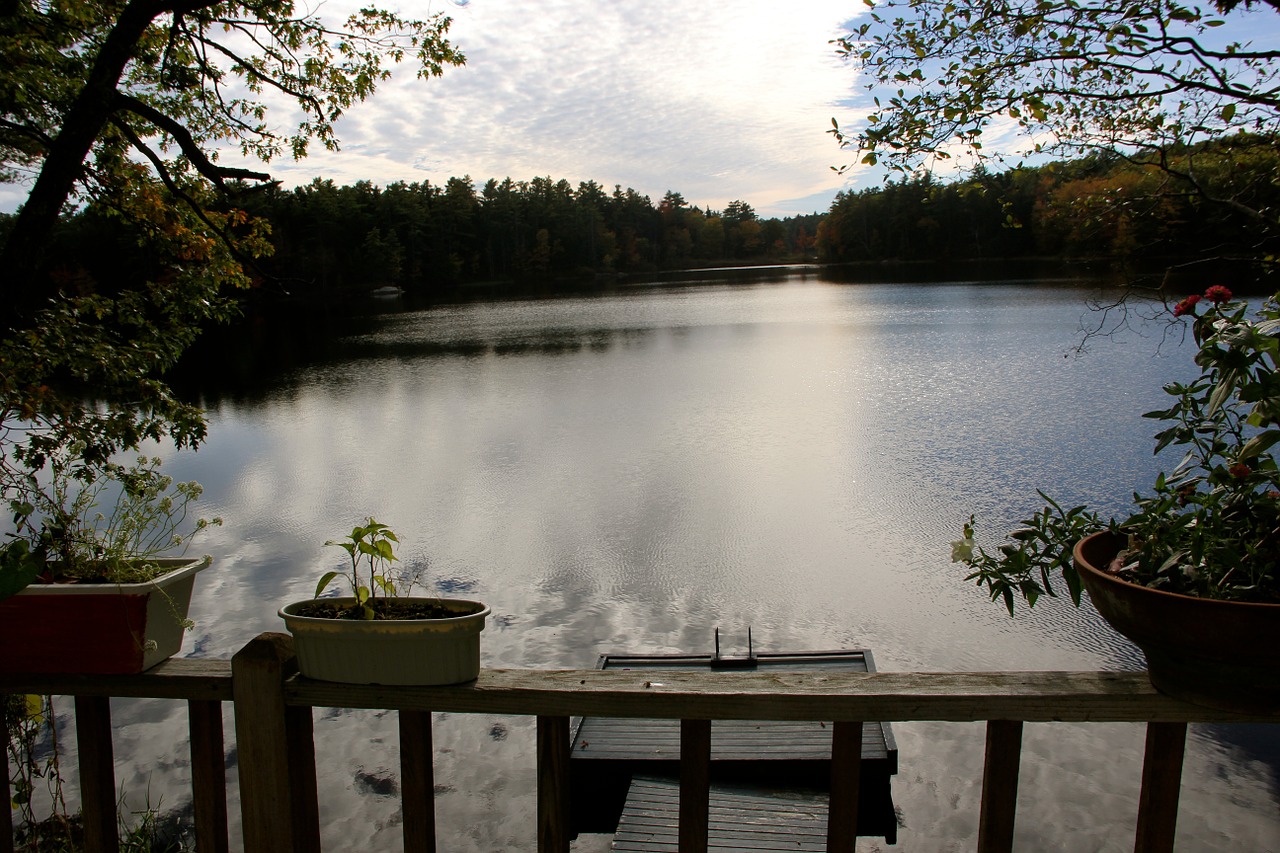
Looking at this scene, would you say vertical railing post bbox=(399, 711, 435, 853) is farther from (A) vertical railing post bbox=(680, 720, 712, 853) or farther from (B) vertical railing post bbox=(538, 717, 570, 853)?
(A) vertical railing post bbox=(680, 720, 712, 853)

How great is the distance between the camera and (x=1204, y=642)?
Result: 1016mm

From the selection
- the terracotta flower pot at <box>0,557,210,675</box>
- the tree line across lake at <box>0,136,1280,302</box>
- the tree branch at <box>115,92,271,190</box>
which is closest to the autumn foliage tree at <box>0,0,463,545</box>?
the tree branch at <box>115,92,271,190</box>

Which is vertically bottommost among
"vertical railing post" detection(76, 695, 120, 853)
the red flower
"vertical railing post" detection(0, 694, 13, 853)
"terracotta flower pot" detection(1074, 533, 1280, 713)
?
"vertical railing post" detection(0, 694, 13, 853)

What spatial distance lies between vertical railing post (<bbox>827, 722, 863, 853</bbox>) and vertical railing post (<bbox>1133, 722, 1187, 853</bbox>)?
0.37 meters

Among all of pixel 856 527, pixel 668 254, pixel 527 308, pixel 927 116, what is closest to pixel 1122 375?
pixel 856 527

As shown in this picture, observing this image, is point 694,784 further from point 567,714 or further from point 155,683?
point 155,683

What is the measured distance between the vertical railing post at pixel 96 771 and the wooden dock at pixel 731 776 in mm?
2382

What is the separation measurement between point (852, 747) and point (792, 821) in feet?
8.67

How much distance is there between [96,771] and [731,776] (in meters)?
2.95

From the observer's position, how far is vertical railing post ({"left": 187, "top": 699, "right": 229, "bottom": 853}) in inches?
52.6

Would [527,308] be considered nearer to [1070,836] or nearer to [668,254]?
[1070,836]

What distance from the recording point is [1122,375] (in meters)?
16.7

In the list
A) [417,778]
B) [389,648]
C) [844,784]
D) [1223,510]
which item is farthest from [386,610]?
[1223,510]

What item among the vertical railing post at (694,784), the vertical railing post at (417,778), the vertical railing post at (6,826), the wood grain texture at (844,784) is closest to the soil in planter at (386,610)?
the vertical railing post at (417,778)
